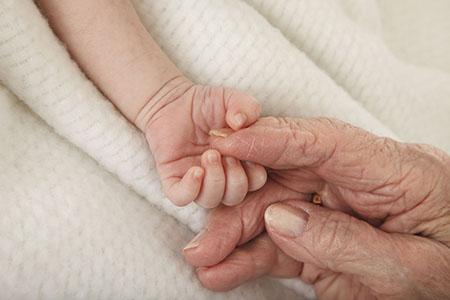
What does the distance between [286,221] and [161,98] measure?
0.88ft

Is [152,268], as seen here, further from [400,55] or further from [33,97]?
[400,55]

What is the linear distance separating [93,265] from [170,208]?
6.3 inches

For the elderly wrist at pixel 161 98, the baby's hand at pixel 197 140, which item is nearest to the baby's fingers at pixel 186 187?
the baby's hand at pixel 197 140

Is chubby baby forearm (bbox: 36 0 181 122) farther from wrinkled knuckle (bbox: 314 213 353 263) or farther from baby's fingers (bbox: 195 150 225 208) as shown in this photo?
wrinkled knuckle (bbox: 314 213 353 263)

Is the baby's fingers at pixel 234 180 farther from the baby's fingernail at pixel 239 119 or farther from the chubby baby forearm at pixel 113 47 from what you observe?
the chubby baby forearm at pixel 113 47

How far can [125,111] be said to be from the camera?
2.60ft

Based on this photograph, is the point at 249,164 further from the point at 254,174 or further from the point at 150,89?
the point at 150,89

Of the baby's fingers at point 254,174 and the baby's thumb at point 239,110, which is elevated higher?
the baby's thumb at point 239,110

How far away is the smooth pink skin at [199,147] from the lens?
684 mm

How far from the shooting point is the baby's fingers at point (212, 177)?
0.67 meters

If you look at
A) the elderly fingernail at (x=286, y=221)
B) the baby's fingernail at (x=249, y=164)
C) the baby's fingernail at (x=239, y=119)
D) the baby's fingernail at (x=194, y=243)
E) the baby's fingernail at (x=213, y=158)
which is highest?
the baby's fingernail at (x=239, y=119)

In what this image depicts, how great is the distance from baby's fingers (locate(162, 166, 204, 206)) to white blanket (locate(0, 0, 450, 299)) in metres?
0.08

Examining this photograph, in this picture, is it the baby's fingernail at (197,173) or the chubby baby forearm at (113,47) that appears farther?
the chubby baby forearm at (113,47)

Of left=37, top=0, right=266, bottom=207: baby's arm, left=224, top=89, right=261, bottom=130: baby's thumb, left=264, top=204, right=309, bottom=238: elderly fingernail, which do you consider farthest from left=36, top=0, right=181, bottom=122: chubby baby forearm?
left=264, top=204, right=309, bottom=238: elderly fingernail
